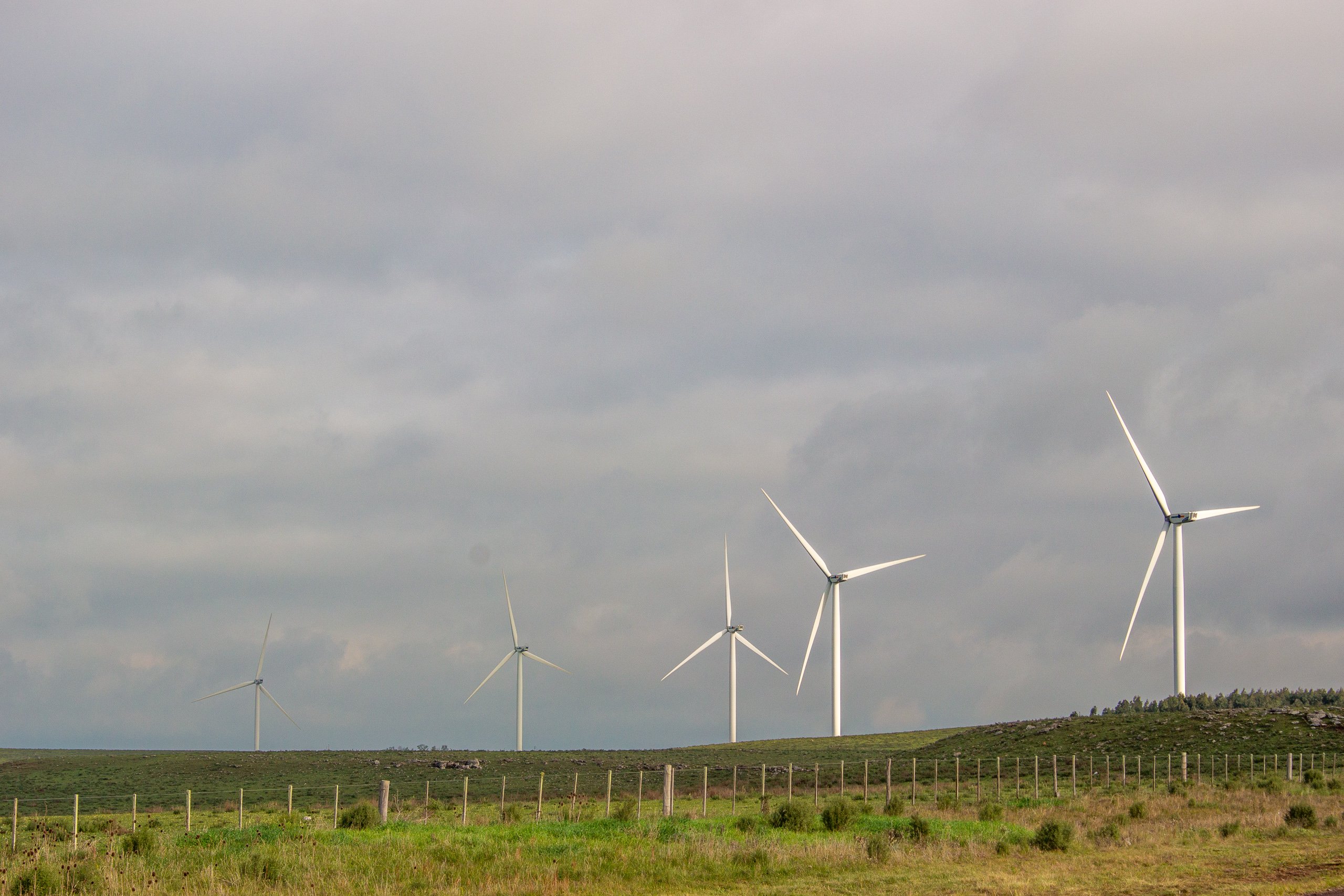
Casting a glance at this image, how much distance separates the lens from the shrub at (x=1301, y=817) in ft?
116

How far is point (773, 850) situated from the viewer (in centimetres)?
2622

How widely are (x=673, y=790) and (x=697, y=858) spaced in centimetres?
1642

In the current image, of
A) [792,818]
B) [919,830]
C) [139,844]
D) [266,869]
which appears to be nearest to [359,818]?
[139,844]

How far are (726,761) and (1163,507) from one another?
43479 millimetres

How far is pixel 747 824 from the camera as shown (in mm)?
33062

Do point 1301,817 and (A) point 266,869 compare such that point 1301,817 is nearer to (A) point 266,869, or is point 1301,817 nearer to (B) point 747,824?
(B) point 747,824

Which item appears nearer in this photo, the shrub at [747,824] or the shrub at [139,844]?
the shrub at [139,844]

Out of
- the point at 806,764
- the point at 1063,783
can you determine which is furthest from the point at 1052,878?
the point at 806,764

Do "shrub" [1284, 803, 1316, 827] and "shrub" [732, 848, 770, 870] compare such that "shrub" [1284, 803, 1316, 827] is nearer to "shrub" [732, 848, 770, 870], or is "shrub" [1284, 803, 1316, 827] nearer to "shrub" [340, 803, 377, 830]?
"shrub" [732, 848, 770, 870]

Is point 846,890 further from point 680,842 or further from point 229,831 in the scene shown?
point 229,831

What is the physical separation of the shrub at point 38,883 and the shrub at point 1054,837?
22367 millimetres

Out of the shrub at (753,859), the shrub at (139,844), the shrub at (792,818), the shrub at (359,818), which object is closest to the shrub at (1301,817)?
the shrub at (792,818)

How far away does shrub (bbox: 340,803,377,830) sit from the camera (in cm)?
3319

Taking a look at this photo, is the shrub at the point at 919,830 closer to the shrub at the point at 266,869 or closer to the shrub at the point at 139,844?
the shrub at the point at 266,869
